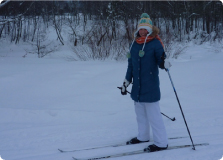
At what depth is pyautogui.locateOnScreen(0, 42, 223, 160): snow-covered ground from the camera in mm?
2801

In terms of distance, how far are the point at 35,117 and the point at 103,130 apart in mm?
1353

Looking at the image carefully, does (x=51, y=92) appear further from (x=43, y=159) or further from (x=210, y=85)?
(x=210, y=85)

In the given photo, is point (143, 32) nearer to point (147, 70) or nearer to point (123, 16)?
point (147, 70)

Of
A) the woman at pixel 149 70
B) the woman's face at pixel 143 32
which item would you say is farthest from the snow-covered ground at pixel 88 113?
the woman's face at pixel 143 32

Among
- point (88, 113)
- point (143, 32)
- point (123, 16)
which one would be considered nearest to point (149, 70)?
point (143, 32)

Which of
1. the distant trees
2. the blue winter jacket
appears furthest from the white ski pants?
the distant trees

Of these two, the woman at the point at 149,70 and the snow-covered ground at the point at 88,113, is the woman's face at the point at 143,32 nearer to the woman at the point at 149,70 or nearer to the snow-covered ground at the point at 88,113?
the woman at the point at 149,70

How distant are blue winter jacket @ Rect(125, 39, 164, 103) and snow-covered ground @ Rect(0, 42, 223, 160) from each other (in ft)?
2.33

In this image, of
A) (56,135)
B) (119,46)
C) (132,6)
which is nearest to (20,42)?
(132,6)

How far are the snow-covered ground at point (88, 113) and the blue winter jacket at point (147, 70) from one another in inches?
28.0

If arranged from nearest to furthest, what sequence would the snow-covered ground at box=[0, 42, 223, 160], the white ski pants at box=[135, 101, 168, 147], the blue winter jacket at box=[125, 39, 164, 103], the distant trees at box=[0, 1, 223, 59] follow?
the blue winter jacket at box=[125, 39, 164, 103] < the white ski pants at box=[135, 101, 168, 147] < the snow-covered ground at box=[0, 42, 223, 160] < the distant trees at box=[0, 1, 223, 59]

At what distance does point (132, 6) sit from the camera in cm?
2984

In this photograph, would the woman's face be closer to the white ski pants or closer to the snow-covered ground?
the white ski pants

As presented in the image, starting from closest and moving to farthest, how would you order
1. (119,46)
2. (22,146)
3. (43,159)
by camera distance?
(43,159) < (22,146) < (119,46)
